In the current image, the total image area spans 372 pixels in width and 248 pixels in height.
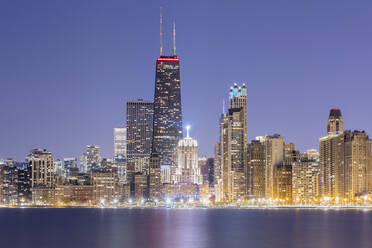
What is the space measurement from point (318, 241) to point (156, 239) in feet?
94.7

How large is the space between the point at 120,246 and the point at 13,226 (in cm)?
6576

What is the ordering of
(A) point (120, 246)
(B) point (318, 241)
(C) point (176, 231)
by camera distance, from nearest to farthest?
(A) point (120, 246), (B) point (318, 241), (C) point (176, 231)

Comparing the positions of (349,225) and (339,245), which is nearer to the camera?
(339,245)

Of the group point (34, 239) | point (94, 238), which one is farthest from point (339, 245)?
point (34, 239)

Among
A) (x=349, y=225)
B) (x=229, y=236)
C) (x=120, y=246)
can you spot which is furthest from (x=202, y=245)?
(x=349, y=225)

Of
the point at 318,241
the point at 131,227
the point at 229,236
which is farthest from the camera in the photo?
the point at 131,227

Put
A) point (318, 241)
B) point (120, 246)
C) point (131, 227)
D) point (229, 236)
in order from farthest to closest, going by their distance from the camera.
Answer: point (131, 227), point (229, 236), point (318, 241), point (120, 246)

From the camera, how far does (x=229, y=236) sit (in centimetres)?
13938

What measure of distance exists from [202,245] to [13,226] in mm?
72038

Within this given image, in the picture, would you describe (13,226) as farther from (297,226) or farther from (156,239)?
(297,226)

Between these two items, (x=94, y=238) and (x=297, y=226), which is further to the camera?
(x=297, y=226)

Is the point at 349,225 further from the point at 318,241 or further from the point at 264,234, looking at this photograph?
the point at 318,241

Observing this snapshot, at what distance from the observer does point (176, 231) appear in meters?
150

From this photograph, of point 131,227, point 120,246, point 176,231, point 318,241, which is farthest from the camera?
point 131,227
